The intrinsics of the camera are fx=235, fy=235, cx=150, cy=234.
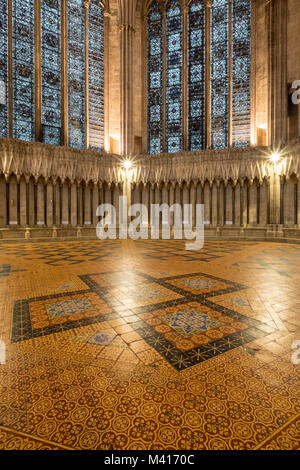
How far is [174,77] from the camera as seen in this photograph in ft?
48.7

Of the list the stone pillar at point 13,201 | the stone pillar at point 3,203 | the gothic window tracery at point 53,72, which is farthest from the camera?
the gothic window tracery at point 53,72

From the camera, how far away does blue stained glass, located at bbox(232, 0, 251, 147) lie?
529 inches

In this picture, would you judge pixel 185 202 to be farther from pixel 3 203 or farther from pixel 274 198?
pixel 3 203

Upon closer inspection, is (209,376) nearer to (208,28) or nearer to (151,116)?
(151,116)

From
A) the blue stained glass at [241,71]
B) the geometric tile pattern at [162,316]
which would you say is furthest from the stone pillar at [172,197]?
the geometric tile pattern at [162,316]

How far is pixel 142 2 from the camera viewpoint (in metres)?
15.1

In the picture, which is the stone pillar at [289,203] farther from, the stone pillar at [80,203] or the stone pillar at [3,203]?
the stone pillar at [3,203]

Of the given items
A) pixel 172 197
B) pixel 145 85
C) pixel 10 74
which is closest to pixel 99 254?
pixel 172 197

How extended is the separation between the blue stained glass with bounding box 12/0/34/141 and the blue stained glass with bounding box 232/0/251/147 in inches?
444

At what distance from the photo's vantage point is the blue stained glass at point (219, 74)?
45.6 ft

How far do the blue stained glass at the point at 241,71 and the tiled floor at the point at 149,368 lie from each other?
12520 mm

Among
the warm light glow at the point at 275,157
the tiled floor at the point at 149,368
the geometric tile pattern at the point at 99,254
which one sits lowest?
the tiled floor at the point at 149,368

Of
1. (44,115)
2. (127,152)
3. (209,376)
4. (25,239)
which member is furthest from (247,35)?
(209,376)

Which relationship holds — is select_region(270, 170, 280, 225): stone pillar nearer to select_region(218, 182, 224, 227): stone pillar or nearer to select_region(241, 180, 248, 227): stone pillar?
select_region(241, 180, 248, 227): stone pillar
